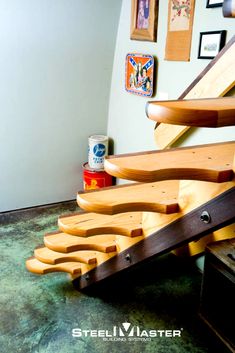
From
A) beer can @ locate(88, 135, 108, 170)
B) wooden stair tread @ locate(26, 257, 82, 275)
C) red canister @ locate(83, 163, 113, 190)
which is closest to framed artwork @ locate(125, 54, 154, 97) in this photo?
beer can @ locate(88, 135, 108, 170)

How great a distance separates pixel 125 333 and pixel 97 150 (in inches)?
70.2

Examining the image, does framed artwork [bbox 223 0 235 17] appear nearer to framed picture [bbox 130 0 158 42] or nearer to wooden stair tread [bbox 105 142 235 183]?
wooden stair tread [bbox 105 142 235 183]

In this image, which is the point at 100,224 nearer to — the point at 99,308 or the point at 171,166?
the point at 171,166

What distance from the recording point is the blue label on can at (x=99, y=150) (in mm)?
3219

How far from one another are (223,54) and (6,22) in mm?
1882

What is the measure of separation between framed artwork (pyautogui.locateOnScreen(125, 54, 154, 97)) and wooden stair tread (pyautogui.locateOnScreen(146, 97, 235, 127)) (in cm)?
186

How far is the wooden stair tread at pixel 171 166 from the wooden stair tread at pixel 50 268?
1438 millimetres

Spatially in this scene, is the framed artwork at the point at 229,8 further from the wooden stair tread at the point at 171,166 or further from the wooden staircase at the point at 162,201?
the wooden stair tread at the point at 171,166

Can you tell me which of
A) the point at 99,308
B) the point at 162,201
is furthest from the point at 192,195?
the point at 99,308

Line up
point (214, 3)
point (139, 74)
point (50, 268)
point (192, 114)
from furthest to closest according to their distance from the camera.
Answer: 1. point (139, 74)
2. point (50, 268)
3. point (214, 3)
4. point (192, 114)

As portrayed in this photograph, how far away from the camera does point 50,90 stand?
121 inches

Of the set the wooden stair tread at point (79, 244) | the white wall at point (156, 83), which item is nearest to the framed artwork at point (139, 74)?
the white wall at point (156, 83)

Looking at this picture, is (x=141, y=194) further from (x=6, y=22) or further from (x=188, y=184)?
(x=6, y=22)

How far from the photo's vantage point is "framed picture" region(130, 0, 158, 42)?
95.1 inches
